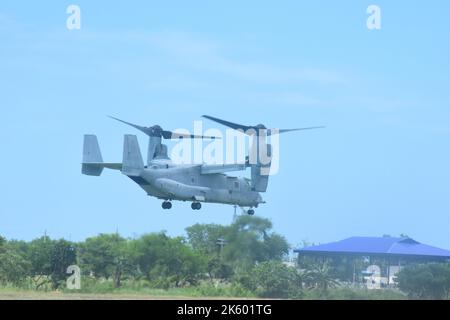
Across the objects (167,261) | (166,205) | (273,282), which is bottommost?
(273,282)

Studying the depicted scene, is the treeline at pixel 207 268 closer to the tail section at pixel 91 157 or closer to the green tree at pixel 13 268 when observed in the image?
the green tree at pixel 13 268

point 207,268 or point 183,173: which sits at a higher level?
point 183,173

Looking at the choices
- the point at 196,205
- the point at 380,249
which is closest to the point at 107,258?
the point at 196,205

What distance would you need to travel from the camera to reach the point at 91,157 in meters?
79.4

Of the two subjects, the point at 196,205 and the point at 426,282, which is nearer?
the point at 426,282

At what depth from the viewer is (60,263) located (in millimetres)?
70562

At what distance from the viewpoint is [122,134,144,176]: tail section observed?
74000 millimetres

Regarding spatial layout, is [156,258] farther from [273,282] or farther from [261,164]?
[261,164]

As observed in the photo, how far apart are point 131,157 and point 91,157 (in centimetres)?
551

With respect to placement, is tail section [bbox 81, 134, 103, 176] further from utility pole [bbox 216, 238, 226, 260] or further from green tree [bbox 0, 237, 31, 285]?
utility pole [bbox 216, 238, 226, 260]

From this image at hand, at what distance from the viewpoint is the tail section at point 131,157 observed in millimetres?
74000

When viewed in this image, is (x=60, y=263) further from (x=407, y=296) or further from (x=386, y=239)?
(x=386, y=239)
